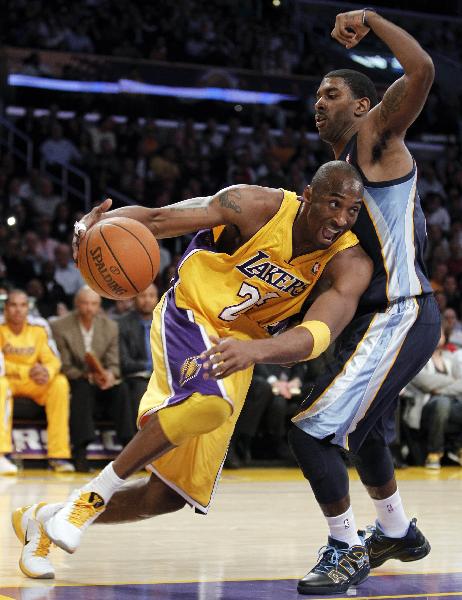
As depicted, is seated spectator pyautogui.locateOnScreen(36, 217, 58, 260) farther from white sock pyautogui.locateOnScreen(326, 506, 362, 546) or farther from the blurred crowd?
white sock pyautogui.locateOnScreen(326, 506, 362, 546)

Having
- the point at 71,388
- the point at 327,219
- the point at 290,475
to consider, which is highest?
the point at 327,219

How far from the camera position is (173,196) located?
1364 centimetres

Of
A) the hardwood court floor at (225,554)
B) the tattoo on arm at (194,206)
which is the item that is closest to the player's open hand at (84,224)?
the tattoo on arm at (194,206)

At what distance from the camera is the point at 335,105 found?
4.27 m

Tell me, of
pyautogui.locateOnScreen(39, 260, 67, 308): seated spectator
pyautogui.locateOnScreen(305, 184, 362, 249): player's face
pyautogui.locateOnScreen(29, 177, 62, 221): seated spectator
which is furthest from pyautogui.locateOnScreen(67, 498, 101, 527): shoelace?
pyautogui.locateOnScreen(29, 177, 62, 221): seated spectator

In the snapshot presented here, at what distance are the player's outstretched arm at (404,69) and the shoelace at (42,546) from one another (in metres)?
2.06

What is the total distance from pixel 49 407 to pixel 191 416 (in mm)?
4954

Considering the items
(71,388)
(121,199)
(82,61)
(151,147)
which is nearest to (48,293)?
(71,388)

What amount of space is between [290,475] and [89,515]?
5040 millimetres

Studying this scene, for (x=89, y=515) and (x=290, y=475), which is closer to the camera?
(x=89, y=515)

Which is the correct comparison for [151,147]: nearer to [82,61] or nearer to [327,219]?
[82,61]

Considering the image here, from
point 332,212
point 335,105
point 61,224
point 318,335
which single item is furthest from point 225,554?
point 61,224

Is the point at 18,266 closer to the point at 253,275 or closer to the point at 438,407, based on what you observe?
the point at 438,407

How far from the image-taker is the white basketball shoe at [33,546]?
4098mm
